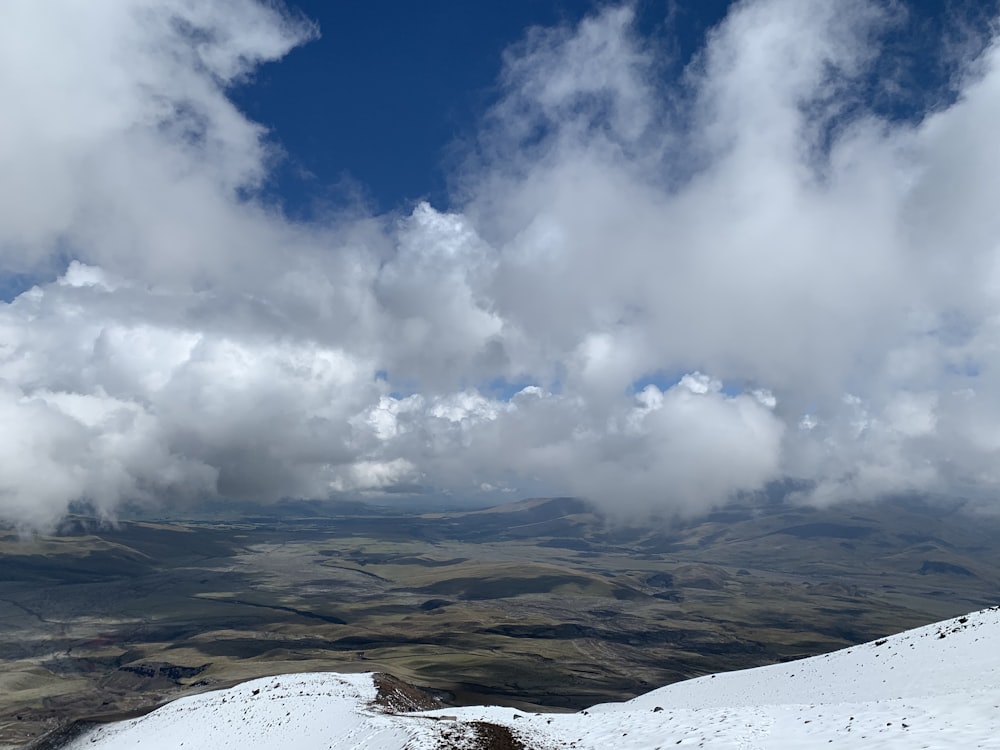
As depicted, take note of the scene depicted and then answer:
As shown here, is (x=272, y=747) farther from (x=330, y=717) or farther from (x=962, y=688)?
(x=962, y=688)

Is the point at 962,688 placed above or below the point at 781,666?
above

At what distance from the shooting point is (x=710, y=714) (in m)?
34.6

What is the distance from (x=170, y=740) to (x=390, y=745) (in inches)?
1496

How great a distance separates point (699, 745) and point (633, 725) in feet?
24.2

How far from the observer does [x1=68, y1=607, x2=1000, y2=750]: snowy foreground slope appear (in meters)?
27.5

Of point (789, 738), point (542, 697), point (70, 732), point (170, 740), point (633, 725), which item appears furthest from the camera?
point (542, 697)

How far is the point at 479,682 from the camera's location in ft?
618

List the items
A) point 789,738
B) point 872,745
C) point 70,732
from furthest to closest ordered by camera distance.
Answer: point 70,732 → point 789,738 → point 872,745

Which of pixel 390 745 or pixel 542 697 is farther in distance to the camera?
pixel 542 697

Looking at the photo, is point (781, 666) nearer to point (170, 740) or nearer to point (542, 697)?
point (170, 740)

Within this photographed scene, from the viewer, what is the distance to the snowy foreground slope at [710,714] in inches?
1083

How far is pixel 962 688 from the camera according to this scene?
3644 centimetres

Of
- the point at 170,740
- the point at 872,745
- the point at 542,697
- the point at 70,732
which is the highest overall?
the point at 872,745

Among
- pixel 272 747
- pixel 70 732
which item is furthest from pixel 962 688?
pixel 70 732
